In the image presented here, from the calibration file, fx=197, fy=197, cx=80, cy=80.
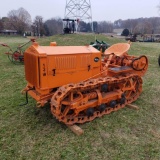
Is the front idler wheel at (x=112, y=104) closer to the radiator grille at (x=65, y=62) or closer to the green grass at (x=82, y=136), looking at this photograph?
the green grass at (x=82, y=136)

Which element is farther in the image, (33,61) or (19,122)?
(19,122)

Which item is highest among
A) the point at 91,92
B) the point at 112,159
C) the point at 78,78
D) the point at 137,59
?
the point at 137,59

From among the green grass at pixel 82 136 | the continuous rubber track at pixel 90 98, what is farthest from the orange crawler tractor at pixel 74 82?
the green grass at pixel 82 136

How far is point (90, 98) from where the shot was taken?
463 cm

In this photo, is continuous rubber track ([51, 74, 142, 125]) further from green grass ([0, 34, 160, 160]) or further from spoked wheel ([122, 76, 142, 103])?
green grass ([0, 34, 160, 160])

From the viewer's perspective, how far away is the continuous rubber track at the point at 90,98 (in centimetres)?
411

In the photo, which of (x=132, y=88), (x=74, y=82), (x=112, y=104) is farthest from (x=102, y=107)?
(x=132, y=88)

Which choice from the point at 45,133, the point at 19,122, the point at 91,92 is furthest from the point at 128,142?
the point at 19,122

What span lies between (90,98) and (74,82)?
54 centimetres

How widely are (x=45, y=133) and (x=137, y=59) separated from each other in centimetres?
324

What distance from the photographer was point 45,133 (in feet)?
13.9

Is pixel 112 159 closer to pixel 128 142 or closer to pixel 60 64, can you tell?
pixel 128 142

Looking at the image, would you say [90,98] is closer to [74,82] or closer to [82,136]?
[74,82]

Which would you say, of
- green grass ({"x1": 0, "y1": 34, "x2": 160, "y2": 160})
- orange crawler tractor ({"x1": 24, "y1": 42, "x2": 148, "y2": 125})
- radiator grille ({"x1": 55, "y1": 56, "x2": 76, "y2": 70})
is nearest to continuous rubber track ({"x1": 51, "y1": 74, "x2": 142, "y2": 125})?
orange crawler tractor ({"x1": 24, "y1": 42, "x2": 148, "y2": 125})
